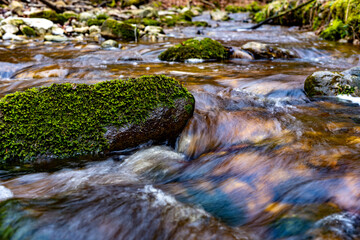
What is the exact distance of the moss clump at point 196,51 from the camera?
6945mm

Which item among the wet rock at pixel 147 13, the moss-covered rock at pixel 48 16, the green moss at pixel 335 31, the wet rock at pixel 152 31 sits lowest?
the green moss at pixel 335 31

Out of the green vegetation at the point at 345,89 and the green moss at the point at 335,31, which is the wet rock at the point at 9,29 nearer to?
the green vegetation at the point at 345,89

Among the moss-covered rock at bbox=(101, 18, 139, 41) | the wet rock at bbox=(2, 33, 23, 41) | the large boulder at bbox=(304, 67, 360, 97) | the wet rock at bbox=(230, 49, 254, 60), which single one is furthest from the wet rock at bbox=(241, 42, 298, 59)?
the wet rock at bbox=(2, 33, 23, 41)

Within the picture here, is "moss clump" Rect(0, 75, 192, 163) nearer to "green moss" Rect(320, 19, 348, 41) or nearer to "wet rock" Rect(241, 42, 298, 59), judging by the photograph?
"wet rock" Rect(241, 42, 298, 59)

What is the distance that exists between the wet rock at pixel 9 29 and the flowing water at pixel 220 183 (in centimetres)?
1095

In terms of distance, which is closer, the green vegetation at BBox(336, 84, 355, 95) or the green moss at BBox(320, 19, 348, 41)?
the green vegetation at BBox(336, 84, 355, 95)

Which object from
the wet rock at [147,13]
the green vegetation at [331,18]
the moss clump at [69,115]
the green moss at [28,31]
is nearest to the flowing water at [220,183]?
the moss clump at [69,115]

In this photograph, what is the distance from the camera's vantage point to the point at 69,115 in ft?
8.59

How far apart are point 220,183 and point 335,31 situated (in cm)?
1035

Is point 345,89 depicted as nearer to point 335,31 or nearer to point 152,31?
point 335,31

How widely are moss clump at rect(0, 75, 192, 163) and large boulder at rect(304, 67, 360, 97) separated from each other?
273cm

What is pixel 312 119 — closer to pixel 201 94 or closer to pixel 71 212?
pixel 201 94

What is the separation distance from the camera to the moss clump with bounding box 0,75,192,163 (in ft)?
8.15

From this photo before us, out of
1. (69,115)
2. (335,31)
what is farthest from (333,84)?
(335,31)
